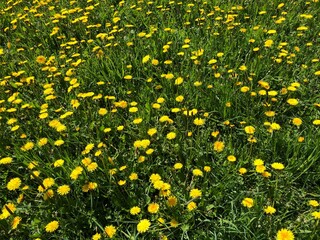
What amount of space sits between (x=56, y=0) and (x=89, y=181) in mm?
3447

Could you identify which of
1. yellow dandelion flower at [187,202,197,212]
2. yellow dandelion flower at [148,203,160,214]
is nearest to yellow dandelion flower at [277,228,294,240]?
yellow dandelion flower at [187,202,197,212]

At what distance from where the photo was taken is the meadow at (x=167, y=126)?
6.93ft

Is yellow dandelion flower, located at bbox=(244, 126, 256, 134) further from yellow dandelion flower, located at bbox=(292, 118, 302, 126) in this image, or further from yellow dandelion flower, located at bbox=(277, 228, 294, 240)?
yellow dandelion flower, located at bbox=(277, 228, 294, 240)

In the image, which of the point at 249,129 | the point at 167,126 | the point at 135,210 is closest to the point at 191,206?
the point at 135,210

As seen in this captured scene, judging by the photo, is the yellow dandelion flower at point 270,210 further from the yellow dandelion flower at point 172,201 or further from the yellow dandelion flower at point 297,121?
the yellow dandelion flower at point 297,121

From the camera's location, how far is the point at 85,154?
2527 mm

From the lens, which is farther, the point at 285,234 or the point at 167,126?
the point at 167,126

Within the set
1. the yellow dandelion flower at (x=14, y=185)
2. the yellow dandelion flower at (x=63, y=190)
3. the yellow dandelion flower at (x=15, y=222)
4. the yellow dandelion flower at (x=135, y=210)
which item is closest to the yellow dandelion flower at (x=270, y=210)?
the yellow dandelion flower at (x=135, y=210)

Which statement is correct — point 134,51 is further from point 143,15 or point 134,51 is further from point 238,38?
point 238,38

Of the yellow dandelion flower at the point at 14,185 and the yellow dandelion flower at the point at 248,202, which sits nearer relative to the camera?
the yellow dandelion flower at the point at 248,202

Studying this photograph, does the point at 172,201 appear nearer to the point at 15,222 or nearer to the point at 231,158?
the point at 231,158

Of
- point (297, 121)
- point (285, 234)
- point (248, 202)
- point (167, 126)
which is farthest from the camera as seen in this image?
point (167, 126)

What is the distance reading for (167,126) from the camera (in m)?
2.70

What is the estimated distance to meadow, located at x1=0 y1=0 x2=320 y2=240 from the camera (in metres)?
2.11
